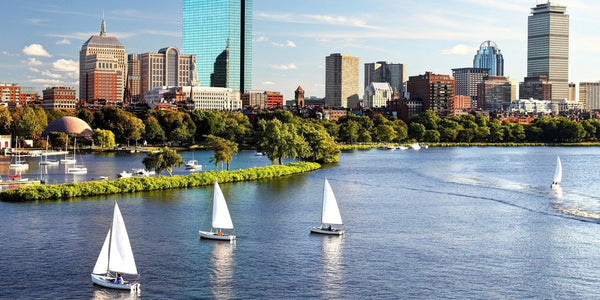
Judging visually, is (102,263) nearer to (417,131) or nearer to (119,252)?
(119,252)

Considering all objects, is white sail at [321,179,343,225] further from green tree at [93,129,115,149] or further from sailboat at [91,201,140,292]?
green tree at [93,129,115,149]

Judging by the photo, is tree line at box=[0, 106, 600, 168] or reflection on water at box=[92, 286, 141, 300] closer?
reflection on water at box=[92, 286, 141, 300]

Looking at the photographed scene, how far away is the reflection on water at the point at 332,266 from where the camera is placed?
116 feet

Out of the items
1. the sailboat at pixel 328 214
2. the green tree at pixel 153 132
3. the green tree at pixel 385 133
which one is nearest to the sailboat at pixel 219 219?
the sailboat at pixel 328 214

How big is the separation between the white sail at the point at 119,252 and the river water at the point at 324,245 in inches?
42.5

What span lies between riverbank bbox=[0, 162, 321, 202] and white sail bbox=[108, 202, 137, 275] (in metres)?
27.3

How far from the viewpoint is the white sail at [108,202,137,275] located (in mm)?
35966

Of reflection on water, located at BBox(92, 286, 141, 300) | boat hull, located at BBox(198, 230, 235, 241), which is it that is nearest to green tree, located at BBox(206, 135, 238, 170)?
boat hull, located at BBox(198, 230, 235, 241)

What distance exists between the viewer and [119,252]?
36.1 m

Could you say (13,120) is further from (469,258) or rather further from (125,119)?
(469,258)

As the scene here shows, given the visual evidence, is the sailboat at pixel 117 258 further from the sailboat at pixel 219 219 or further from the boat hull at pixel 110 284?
the sailboat at pixel 219 219

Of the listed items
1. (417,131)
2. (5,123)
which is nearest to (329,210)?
(5,123)

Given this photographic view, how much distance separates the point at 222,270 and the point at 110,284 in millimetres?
5812

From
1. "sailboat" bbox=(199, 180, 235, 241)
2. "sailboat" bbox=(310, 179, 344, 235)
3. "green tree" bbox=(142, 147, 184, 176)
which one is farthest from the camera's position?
"green tree" bbox=(142, 147, 184, 176)
